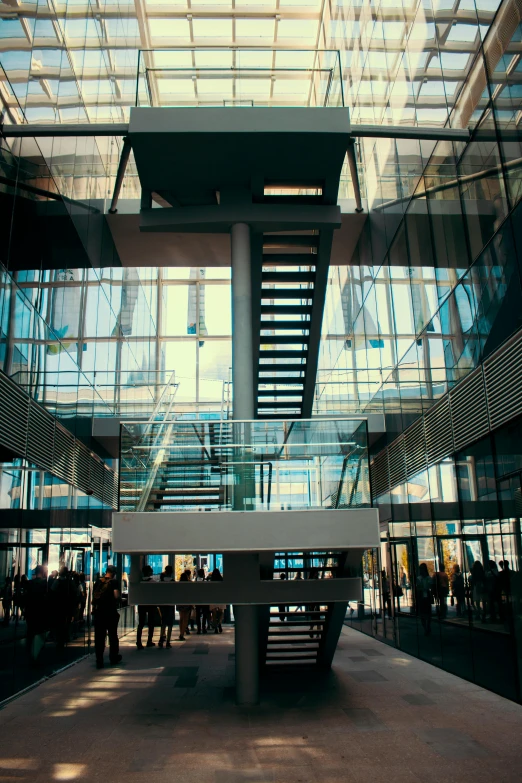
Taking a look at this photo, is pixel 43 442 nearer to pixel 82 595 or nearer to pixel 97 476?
pixel 82 595

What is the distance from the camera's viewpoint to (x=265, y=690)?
10148mm

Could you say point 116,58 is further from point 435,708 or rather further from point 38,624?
point 435,708

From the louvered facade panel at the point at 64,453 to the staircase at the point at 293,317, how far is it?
185 inches

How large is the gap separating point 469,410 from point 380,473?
619 cm

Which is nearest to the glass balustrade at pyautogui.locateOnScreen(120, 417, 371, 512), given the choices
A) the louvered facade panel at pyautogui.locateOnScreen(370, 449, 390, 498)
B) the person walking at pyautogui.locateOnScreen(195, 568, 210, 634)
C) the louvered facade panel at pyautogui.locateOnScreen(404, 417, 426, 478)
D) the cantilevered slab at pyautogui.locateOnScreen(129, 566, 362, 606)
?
the cantilevered slab at pyautogui.locateOnScreen(129, 566, 362, 606)

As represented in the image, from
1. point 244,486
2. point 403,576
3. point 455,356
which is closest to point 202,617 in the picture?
point 403,576

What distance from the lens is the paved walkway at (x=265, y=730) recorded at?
6.37m

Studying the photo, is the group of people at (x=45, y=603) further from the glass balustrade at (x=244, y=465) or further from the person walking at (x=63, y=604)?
the glass balustrade at (x=244, y=465)

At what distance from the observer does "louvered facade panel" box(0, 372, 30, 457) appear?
30.2 feet

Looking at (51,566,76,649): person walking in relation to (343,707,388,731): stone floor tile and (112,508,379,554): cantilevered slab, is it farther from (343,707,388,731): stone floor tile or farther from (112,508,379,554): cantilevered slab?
(343,707,388,731): stone floor tile

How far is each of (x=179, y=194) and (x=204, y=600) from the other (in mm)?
7525

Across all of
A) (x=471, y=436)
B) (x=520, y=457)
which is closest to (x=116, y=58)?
(x=471, y=436)

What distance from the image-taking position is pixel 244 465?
28.0ft

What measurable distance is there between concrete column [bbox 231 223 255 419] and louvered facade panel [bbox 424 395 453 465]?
10.7 ft
